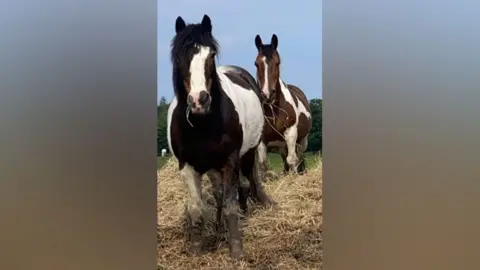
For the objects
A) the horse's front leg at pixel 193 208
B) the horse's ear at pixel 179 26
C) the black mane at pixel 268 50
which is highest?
the horse's ear at pixel 179 26

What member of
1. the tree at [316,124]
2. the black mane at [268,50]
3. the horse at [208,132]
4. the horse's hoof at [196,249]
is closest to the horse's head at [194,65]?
the horse at [208,132]

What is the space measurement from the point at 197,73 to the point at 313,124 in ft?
1.86

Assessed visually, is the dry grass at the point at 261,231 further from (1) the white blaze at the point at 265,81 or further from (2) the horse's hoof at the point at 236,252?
(1) the white blaze at the point at 265,81

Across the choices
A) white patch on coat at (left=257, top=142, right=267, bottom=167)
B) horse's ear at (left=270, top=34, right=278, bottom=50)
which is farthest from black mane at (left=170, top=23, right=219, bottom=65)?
white patch on coat at (left=257, top=142, right=267, bottom=167)

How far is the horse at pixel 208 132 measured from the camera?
202 cm

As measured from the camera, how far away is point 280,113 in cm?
216

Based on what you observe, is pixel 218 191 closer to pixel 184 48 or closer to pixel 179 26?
pixel 184 48

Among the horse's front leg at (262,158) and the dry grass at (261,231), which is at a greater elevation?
the horse's front leg at (262,158)

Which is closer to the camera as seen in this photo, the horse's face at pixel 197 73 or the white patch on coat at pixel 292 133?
the horse's face at pixel 197 73
